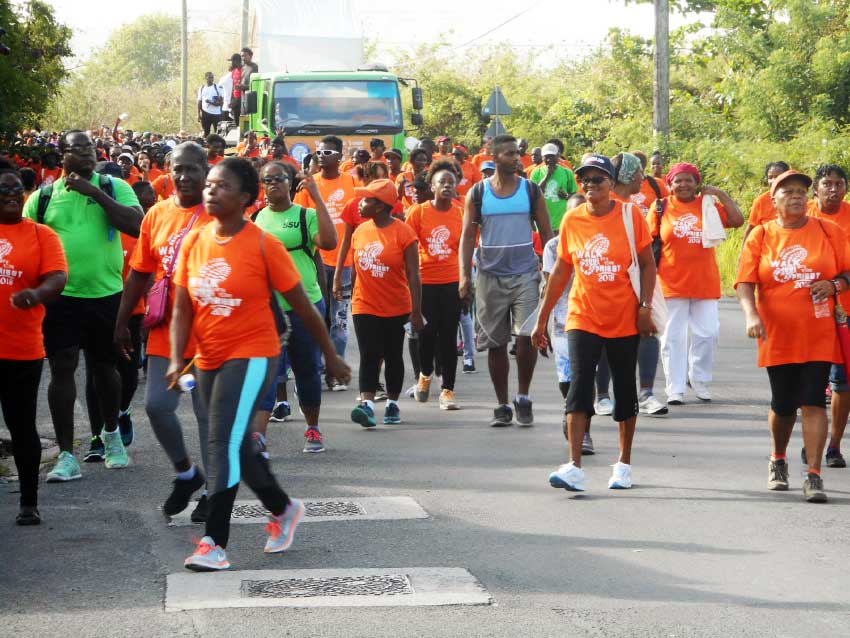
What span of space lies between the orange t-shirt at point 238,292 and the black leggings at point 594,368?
2.28 meters

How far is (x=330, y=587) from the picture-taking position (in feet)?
20.4

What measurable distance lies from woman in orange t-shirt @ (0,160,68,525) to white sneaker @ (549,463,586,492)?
2.74m

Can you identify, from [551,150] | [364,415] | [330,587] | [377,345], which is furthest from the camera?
[551,150]

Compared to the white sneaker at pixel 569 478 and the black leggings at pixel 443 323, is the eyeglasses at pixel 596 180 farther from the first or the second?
the black leggings at pixel 443 323

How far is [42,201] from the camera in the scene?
29.0 feet

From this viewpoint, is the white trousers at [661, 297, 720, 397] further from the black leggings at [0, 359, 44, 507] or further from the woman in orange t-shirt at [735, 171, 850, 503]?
the black leggings at [0, 359, 44, 507]

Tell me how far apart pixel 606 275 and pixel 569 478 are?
1146 mm

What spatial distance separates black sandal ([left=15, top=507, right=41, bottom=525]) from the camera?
7523 mm

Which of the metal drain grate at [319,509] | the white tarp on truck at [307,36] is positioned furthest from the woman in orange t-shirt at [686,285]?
the white tarp on truck at [307,36]

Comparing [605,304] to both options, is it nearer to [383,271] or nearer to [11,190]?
[383,271]

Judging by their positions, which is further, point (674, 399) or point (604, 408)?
point (674, 399)

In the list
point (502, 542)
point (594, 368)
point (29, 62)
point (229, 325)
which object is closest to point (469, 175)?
point (29, 62)

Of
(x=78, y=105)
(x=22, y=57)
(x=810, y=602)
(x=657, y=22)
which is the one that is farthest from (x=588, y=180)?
(x=78, y=105)

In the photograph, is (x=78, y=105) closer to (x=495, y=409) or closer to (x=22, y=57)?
(x=22, y=57)
